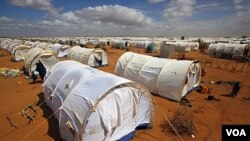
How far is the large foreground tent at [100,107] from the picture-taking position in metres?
6.84

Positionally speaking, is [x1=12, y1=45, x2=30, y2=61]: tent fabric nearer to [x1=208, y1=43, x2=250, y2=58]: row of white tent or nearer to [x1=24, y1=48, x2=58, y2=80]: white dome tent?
[x1=24, y1=48, x2=58, y2=80]: white dome tent

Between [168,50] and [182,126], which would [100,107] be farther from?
Answer: [168,50]

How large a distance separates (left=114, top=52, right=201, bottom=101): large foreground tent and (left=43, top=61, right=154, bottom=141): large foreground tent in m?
4.24

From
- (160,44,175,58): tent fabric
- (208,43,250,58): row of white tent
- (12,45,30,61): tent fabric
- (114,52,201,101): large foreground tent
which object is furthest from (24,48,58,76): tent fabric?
(208,43,250,58): row of white tent

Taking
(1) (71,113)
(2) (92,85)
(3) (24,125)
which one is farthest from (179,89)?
(3) (24,125)

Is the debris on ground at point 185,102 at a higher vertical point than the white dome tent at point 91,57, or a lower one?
lower

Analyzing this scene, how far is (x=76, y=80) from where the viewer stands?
344 inches

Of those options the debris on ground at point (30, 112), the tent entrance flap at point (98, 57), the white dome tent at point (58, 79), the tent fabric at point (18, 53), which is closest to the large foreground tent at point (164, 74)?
the white dome tent at point (58, 79)

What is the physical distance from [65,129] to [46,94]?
162 inches

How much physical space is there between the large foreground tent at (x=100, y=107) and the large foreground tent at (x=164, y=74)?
13.9ft

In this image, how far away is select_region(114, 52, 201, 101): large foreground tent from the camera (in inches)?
497

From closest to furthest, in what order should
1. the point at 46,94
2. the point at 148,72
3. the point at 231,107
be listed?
1. the point at 46,94
2. the point at 231,107
3. the point at 148,72

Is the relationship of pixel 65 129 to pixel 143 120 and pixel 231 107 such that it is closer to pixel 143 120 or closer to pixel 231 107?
pixel 143 120

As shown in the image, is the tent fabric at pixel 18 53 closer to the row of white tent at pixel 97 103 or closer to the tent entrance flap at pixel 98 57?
the tent entrance flap at pixel 98 57
